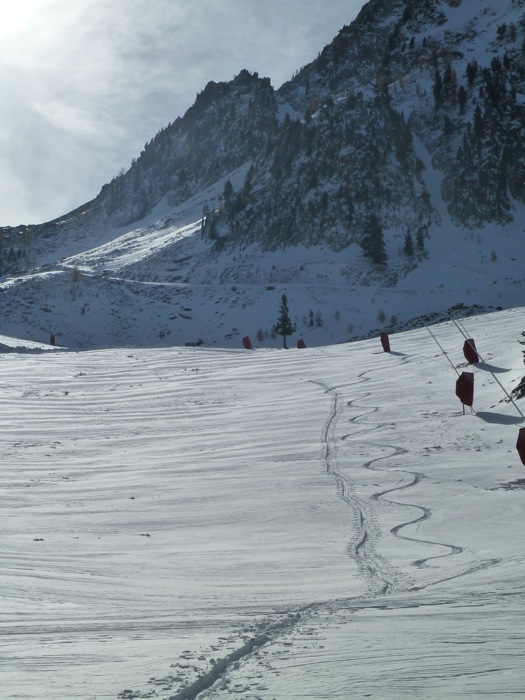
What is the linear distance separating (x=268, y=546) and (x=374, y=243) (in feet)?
210

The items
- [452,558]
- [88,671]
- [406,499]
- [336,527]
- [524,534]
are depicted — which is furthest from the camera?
[406,499]

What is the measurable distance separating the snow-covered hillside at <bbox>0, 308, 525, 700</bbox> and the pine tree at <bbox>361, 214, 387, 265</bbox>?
51908 mm

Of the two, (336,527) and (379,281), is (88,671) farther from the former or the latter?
(379,281)

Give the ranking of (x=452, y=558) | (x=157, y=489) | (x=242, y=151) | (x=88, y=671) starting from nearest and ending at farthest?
(x=88, y=671), (x=452, y=558), (x=157, y=489), (x=242, y=151)

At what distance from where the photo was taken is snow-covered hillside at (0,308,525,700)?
150 inches

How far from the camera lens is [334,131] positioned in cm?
8556

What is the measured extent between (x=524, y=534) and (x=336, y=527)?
1.83m

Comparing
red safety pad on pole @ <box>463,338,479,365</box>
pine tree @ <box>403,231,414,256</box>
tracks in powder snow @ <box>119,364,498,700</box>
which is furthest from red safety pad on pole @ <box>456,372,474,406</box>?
pine tree @ <box>403,231,414,256</box>

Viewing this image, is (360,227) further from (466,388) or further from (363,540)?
(363,540)

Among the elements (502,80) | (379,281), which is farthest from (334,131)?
(379,281)

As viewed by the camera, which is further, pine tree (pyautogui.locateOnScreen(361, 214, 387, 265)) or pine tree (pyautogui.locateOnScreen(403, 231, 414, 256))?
pine tree (pyautogui.locateOnScreen(403, 231, 414, 256))

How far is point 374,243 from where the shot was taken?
2717 inches

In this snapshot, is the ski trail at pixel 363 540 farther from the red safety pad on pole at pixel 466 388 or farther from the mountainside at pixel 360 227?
the mountainside at pixel 360 227

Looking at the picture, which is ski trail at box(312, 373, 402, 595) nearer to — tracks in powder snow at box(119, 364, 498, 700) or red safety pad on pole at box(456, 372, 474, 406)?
tracks in powder snow at box(119, 364, 498, 700)
